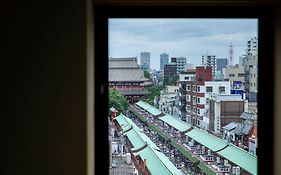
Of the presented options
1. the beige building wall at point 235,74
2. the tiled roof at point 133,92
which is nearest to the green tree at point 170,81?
the tiled roof at point 133,92

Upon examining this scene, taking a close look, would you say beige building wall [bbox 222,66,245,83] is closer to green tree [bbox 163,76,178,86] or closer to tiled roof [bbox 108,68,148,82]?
green tree [bbox 163,76,178,86]

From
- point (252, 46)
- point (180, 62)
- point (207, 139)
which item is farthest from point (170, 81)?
point (252, 46)

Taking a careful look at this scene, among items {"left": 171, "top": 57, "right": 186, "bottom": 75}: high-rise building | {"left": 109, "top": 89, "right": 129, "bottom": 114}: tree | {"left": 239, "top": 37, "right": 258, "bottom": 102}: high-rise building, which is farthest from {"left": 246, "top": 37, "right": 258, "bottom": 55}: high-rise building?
{"left": 109, "top": 89, "right": 129, "bottom": 114}: tree

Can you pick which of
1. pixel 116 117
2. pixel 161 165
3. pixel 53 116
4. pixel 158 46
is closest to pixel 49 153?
pixel 53 116

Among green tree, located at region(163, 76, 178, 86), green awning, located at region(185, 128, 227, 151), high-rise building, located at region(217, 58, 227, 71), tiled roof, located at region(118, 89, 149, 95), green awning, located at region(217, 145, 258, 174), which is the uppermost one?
high-rise building, located at region(217, 58, 227, 71)

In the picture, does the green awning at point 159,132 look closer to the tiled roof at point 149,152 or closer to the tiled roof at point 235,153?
the tiled roof at point 149,152
